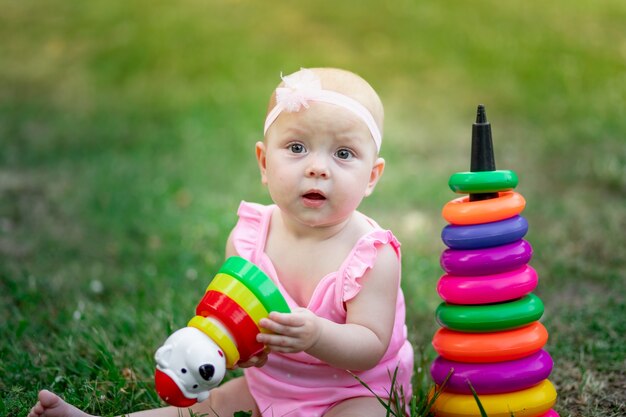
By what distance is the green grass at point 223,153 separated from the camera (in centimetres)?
351

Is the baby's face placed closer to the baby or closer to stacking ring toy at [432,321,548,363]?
the baby

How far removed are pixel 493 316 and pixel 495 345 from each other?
9 centimetres

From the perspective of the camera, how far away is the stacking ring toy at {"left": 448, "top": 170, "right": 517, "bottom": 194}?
243cm

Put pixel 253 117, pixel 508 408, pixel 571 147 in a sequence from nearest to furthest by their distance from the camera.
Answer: pixel 508 408
pixel 571 147
pixel 253 117

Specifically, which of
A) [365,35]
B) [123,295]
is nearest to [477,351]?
[123,295]

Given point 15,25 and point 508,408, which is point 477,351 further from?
Result: point 15,25

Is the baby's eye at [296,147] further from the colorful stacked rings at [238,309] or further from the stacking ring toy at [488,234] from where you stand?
the stacking ring toy at [488,234]

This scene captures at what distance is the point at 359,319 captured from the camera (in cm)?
245

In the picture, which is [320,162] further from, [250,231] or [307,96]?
[250,231]

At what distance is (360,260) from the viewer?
98.7 inches

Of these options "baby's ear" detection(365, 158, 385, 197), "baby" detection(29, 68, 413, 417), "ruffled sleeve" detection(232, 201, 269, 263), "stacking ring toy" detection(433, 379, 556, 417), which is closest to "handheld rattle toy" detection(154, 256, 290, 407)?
"baby" detection(29, 68, 413, 417)

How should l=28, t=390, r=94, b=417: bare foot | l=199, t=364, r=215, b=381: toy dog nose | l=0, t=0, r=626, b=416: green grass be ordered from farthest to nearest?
1. l=0, t=0, r=626, b=416: green grass
2. l=28, t=390, r=94, b=417: bare foot
3. l=199, t=364, r=215, b=381: toy dog nose

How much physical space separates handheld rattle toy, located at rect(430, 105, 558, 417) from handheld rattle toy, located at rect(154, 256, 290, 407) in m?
0.56

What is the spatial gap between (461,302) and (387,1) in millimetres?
8800
